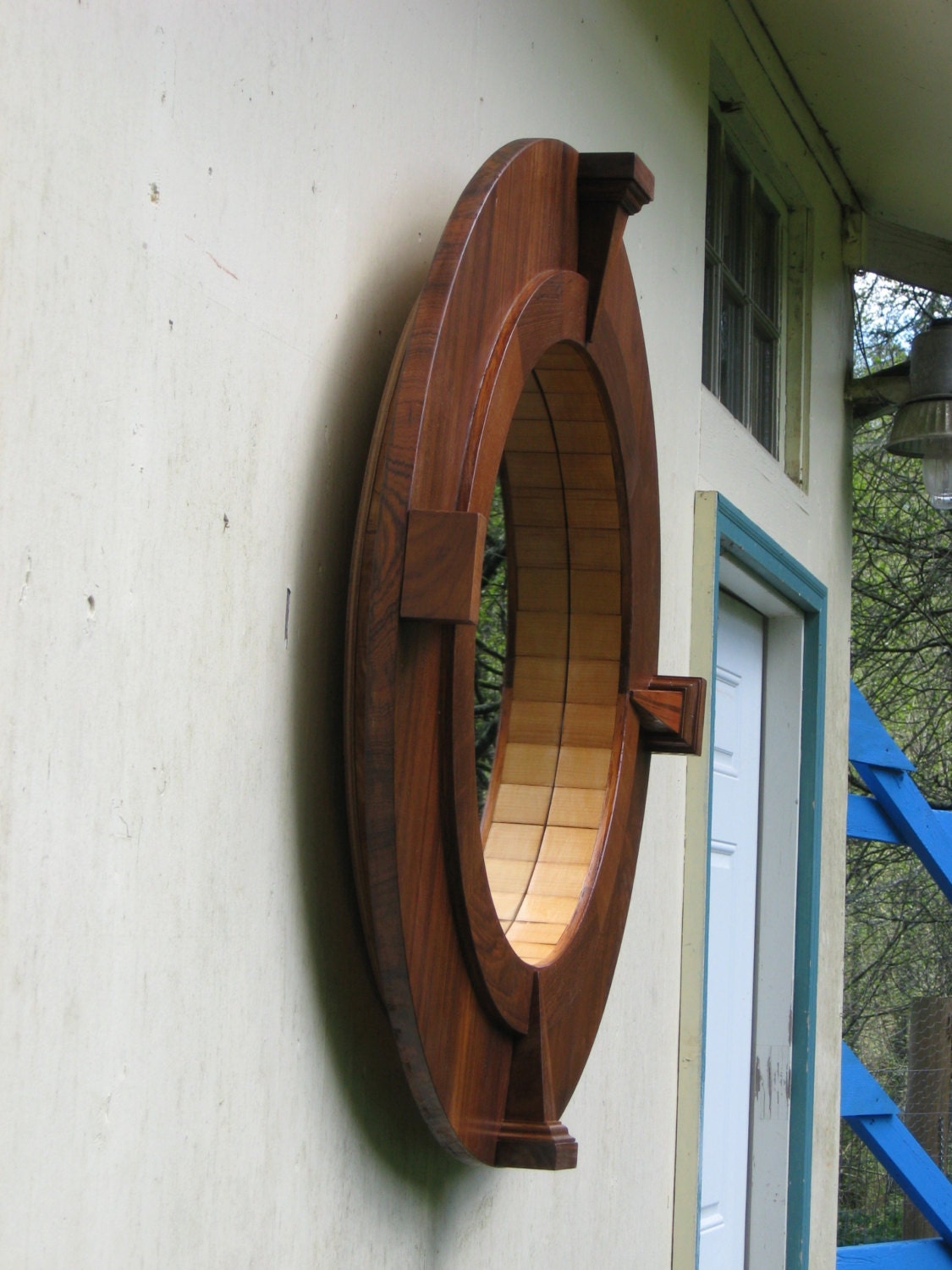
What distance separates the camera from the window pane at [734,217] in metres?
2.75

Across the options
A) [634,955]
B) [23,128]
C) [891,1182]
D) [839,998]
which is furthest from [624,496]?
[891,1182]

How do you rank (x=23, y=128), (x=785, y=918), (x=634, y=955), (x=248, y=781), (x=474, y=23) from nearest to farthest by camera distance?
(x=23, y=128)
(x=248, y=781)
(x=474, y=23)
(x=634, y=955)
(x=785, y=918)

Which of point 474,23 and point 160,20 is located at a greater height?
point 474,23

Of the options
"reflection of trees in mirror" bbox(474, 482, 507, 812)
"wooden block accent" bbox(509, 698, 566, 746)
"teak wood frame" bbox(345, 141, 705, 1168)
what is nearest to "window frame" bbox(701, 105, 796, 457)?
"teak wood frame" bbox(345, 141, 705, 1168)

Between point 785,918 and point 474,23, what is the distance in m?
1.94

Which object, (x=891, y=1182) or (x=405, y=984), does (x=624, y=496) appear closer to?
(x=405, y=984)

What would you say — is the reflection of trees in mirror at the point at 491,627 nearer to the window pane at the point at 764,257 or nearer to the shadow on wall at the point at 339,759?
the window pane at the point at 764,257

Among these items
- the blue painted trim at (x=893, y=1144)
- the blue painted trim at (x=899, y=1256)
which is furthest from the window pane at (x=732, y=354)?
the blue painted trim at (x=899, y=1256)

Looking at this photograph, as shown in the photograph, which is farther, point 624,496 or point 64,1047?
point 624,496

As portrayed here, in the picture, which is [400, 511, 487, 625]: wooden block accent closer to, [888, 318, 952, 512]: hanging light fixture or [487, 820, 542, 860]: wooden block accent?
[487, 820, 542, 860]: wooden block accent

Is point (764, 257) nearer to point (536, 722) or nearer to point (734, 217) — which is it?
point (734, 217)

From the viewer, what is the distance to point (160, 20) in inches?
→ 39.3

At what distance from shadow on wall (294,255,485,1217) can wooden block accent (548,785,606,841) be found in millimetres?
397

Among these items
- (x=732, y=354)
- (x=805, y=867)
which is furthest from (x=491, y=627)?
(x=732, y=354)
